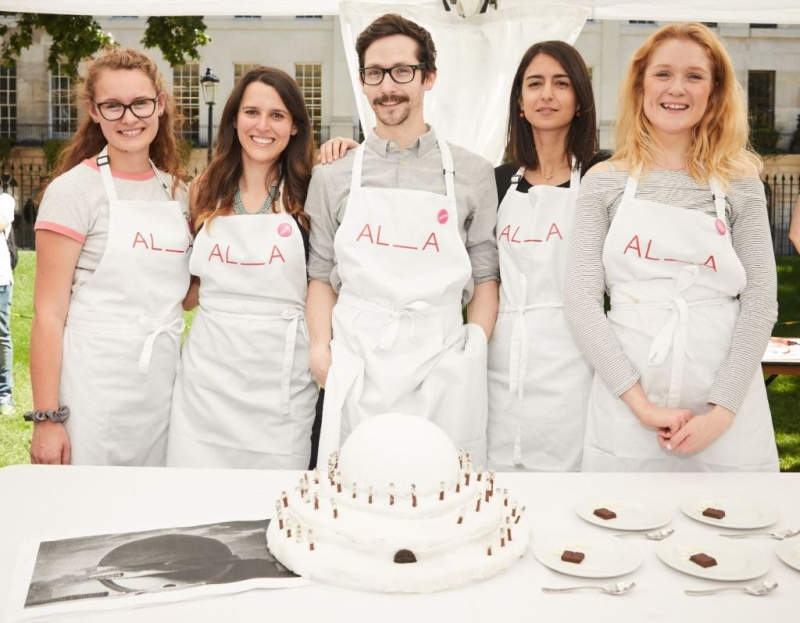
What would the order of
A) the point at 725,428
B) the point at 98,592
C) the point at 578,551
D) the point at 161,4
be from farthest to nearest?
the point at 161,4
the point at 725,428
the point at 578,551
the point at 98,592

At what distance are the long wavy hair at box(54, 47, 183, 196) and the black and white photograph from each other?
1474 mm

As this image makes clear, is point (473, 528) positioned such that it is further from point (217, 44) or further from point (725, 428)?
point (217, 44)

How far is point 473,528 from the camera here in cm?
144

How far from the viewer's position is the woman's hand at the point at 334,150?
269 cm

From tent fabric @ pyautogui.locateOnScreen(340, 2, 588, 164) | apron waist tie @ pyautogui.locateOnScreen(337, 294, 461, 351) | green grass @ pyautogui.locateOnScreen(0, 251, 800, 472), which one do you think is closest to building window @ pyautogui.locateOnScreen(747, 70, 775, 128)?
green grass @ pyautogui.locateOnScreen(0, 251, 800, 472)

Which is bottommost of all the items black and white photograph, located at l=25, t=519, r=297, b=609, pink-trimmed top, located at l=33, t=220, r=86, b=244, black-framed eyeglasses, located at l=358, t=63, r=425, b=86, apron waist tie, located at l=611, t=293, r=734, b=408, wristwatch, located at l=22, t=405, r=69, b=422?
black and white photograph, located at l=25, t=519, r=297, b=609

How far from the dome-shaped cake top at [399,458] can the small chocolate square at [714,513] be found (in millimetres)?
525

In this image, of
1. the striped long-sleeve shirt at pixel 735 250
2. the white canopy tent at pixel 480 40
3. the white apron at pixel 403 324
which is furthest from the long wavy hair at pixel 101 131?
the striped long-sleeve shirt at pixel 735 250

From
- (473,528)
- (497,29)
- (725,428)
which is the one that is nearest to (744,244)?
(725,428)

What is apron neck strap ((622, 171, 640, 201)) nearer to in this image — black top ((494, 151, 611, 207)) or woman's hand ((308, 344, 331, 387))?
black top ((494, 151, 611, 207))

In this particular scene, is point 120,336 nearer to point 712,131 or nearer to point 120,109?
point 120,109

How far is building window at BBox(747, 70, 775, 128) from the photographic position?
1004 inches

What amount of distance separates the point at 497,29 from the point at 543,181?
39.7 inches

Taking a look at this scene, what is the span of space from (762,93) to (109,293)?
26.8 metres
